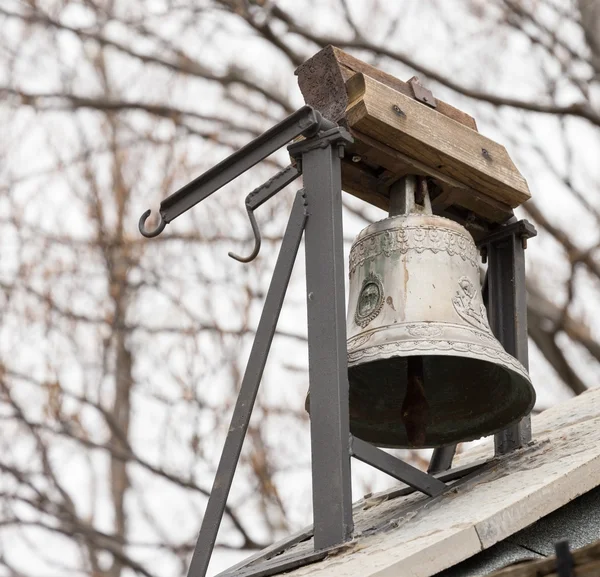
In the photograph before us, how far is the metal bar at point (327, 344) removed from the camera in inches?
108

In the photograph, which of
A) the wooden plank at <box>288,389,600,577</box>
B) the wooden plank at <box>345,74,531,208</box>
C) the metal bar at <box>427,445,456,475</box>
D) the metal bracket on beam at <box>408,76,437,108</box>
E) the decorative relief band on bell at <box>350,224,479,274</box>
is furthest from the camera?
the metal bar at <box>427,445,456,475</box>

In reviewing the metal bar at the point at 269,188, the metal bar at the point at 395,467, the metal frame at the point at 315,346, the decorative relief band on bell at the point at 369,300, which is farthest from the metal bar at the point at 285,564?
the metal bar at the point at 269,188

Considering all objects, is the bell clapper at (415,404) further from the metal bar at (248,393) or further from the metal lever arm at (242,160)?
the metal lever arm at (242,160)

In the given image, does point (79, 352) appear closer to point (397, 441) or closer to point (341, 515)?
point (397, 441)

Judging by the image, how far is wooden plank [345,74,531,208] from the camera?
3.12 metres

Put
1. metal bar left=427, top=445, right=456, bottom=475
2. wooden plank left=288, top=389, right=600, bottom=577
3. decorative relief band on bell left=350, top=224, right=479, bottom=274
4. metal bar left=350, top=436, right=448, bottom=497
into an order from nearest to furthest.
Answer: wooden plank left=288, top=389, right=600, bottom=577, metal bar left=350, top=436, right=448, bottom=497, decorative relief band on bell left=350, top=224, right=479, bottom=274, metal bar left=427, top=445, right=456, bottom=475

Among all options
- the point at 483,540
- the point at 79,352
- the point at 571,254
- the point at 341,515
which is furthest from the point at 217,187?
the point at 79,352

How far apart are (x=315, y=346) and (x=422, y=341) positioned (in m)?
0.30

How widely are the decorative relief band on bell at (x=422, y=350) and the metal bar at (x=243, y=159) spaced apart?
0.55m

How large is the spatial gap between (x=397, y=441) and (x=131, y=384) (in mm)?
6058

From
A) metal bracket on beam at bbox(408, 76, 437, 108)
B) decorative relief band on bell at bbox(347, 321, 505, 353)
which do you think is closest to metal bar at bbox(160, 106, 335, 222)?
metal bracket on beam at bbox(408, 76, 437, 108)

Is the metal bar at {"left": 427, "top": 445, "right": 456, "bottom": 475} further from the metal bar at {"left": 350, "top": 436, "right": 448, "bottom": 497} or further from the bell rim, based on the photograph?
the bell rim

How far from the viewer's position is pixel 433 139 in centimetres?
323

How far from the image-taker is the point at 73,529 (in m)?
8.65
